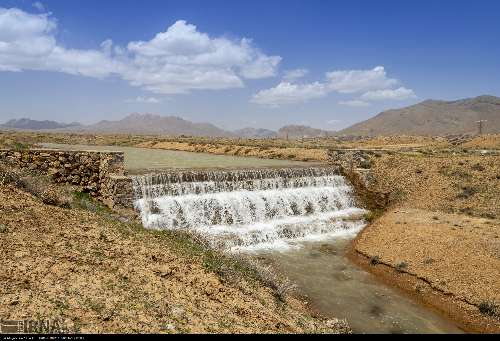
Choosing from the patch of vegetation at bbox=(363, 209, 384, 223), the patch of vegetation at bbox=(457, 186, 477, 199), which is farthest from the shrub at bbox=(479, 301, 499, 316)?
the patch of vegetation at bbox=(457, 186, 477, 199)

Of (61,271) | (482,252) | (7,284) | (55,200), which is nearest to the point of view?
(7,284)

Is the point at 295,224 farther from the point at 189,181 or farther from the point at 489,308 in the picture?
the point at 489,308

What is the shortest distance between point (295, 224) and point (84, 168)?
1201 cm

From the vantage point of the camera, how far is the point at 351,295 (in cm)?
1560

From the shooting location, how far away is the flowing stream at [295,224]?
47.6 feet

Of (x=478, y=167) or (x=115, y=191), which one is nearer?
(x=115, y=191)

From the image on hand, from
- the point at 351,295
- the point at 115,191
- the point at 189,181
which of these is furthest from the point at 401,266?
the point at 115,191

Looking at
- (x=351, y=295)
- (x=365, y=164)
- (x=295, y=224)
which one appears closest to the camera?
(x=351, y=295)

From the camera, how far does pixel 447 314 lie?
14.4m

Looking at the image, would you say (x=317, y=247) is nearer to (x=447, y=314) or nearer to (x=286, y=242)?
(x=286, y=242)

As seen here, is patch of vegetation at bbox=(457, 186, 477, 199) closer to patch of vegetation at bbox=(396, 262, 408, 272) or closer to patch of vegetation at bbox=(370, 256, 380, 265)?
patch of vegetation at bbox=(370, 256, 380, 265)

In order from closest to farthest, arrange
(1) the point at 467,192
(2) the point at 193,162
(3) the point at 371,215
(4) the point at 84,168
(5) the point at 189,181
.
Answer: (4) the point at 84,168 < (5) the point at 189,181 < (3) the point at 371,215 < (1) the point at 467,192 < (2) the point at 193,162
